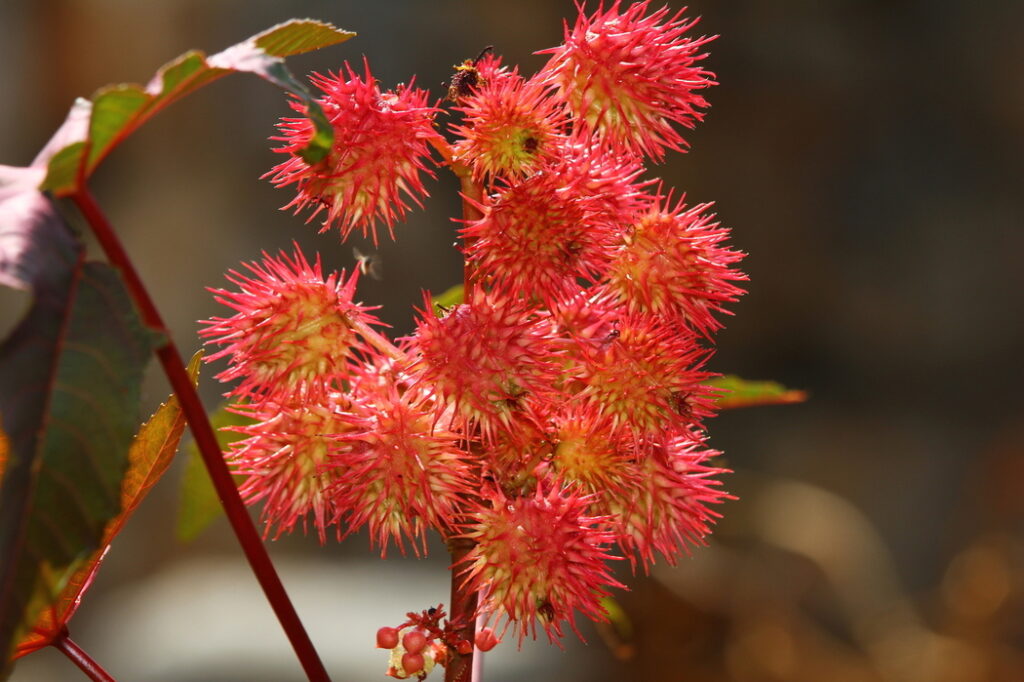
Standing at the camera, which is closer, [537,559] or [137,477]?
[537,559]

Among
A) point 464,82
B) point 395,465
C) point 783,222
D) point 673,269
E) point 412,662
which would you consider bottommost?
point 412,662

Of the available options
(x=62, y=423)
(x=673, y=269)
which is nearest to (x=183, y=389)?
(x=62, y=423)

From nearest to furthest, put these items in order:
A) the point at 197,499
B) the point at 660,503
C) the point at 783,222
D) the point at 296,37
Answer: the point at 296,37
the point at 660,503
the point at 197,499
the point at 783,222

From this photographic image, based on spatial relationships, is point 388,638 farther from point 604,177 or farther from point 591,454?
point 604,177

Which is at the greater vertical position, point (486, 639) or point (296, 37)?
point (296, 37)

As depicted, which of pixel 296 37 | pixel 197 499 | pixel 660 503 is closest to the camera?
pixel 296 37

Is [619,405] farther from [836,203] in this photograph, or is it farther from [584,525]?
[836,203]

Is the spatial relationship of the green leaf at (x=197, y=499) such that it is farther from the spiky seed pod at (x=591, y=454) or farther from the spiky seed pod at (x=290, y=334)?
the spiky seed pod at (x=591, y=454)

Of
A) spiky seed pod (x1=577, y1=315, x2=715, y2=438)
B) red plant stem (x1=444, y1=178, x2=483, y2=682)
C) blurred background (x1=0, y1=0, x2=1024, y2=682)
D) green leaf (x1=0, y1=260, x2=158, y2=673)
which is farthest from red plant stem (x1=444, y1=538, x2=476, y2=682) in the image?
blurred background (x1=0, y1=0, x2=1024, y2=682)
